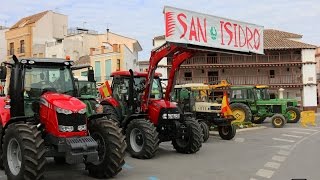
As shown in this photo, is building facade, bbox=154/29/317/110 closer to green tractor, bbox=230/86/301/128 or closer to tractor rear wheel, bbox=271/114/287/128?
green tractor, bbox=230/86/301/128

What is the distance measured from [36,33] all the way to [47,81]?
47.4m

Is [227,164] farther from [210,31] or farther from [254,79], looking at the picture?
[254,79]

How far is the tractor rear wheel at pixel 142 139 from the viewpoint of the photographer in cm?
1178

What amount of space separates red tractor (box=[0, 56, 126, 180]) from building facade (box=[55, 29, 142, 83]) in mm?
36614

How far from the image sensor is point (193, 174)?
32.3ft

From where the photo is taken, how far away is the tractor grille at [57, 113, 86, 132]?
843 centimetres

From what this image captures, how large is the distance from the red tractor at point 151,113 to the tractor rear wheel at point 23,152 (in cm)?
399

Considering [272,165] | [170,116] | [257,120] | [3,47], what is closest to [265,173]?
[272,165]

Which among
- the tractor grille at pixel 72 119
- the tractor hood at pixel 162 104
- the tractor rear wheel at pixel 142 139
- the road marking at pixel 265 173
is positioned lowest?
the road marking at pixel 265 173

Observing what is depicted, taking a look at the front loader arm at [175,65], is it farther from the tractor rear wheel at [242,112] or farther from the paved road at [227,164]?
the tractor rear wheel at [242,112]

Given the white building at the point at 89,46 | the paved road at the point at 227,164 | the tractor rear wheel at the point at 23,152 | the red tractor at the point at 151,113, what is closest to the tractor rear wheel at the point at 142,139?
the red tractor at the point at 151,113

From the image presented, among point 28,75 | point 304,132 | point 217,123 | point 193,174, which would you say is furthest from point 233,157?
point 304,132

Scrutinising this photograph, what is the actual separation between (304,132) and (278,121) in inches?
131

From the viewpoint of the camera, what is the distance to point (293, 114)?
27.0 meters
